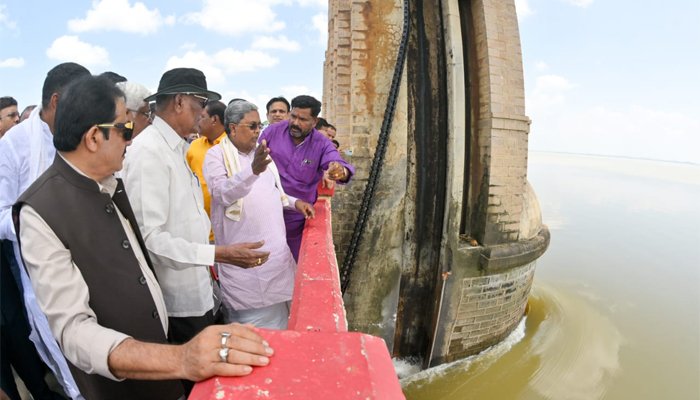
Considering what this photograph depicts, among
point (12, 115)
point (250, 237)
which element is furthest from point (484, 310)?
point (12, 115)

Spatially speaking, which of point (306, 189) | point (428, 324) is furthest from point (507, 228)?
point (306, 189)

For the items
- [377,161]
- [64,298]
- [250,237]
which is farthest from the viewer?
[377,161]

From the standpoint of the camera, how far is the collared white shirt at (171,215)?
158 cm

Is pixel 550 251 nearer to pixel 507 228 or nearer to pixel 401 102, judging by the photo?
pixel 507 228

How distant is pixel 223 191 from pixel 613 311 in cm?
862

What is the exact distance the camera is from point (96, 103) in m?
1.17

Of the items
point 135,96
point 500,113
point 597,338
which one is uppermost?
point 500,113

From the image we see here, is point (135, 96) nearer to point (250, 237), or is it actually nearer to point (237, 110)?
point (237, 110)

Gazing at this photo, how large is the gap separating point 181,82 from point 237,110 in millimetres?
661

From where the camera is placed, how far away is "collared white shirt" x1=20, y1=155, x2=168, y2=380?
99cm

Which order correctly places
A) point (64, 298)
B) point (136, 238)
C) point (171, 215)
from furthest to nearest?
point (171, 215)
point (136, 238)
point (64, 298)

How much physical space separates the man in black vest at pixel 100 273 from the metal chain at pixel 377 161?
3.49m

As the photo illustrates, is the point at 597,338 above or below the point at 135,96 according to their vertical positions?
below

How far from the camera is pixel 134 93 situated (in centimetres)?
196
